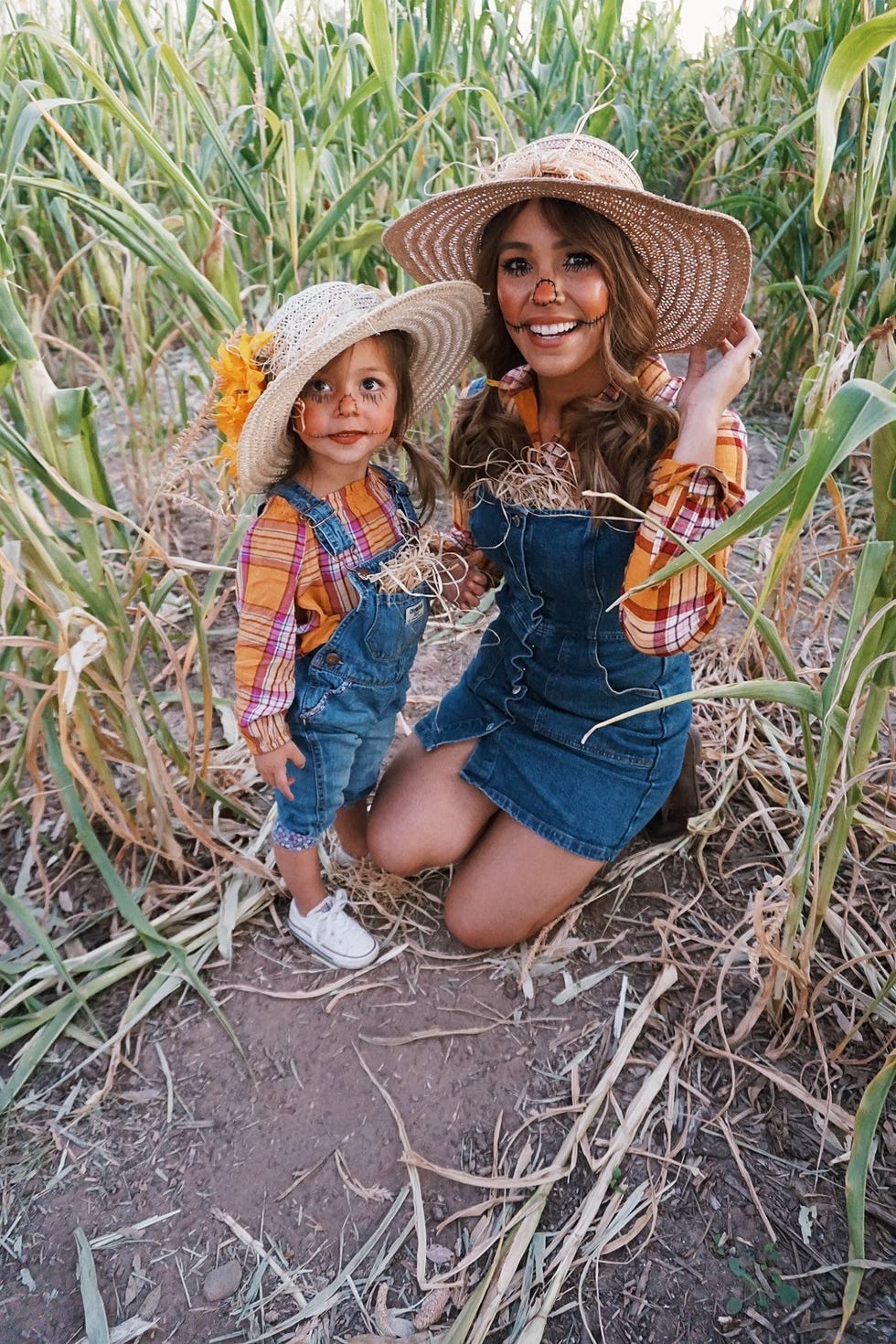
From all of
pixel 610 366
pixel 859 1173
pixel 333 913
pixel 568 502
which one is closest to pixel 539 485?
pixel 568 502

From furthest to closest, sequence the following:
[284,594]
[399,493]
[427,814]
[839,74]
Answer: [427,814] → [399,493] → [284,594] → [839,74]

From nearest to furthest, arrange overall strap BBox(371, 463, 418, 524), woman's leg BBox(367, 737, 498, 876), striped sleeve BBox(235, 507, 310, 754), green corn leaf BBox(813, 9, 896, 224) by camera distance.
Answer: green corn leaf BBox(813, 9, 896, 224)
striped sleeve BBox(235, 507, 310, 754)
overall strap BBox(371, 463, 418, 524)
woman's leg BBox(367, 737, 498, 876)

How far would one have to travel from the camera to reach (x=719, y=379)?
2.89 feet

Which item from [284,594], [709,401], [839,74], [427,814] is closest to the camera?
[839,74]

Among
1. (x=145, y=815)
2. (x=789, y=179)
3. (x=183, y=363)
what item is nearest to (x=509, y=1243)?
(x=145, y=815)

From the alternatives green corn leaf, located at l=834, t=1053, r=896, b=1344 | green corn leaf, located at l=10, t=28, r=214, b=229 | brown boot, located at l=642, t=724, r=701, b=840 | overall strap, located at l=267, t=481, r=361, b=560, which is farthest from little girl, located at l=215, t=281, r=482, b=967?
green corn leaf, located at l=834, t=1053, r=896, b=1344

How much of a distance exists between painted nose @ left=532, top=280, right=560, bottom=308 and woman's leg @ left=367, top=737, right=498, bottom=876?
65cm

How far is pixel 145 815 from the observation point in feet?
4.08

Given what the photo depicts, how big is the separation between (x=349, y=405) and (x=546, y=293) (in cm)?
24

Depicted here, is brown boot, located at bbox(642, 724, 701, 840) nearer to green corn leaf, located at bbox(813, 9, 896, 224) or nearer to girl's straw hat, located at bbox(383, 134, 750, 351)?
girl's straw hat, located at bbox(383, 134, 750, 351)

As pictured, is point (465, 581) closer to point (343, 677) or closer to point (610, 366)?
point (343, 677)

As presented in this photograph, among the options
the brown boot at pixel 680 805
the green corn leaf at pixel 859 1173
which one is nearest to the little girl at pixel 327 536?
the brown boot at pixel 680 805

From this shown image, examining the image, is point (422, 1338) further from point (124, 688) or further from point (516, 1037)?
point (124, 688)

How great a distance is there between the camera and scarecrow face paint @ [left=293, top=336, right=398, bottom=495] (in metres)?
0.94
